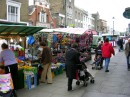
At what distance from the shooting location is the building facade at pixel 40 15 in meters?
40.6

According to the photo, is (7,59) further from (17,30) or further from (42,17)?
(42,17)

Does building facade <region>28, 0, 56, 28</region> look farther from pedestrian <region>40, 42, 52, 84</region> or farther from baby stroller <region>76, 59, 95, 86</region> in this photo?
baby stroller <region>76, 59, 95, 86</region>

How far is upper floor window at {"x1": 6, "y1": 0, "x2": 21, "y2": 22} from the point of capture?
1130 inches

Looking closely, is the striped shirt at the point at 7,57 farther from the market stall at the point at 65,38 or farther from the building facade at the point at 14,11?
the building facade at the point at 14,11

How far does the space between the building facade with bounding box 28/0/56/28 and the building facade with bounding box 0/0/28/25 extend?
8.59 m

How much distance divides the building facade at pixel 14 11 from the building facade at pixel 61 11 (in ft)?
66.2

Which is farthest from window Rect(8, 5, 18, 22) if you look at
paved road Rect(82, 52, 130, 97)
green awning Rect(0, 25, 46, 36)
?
paved road Rect(82, 52, 130, 97)

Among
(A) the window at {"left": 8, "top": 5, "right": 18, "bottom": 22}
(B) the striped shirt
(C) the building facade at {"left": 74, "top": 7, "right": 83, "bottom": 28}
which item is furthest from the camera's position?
(C) the building facade at {"left": 74, "top": 7, "right": 83, "bottom": 28}

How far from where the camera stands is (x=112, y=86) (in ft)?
34.1

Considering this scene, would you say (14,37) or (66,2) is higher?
(66,2)

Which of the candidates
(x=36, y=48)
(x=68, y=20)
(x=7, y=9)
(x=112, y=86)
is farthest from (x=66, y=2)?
(x=112, y=86)

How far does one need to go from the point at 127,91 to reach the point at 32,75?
11.6ft

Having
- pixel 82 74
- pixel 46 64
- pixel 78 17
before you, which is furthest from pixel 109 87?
pixel 78 17

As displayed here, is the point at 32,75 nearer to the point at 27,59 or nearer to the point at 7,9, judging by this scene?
the point at 27,59
